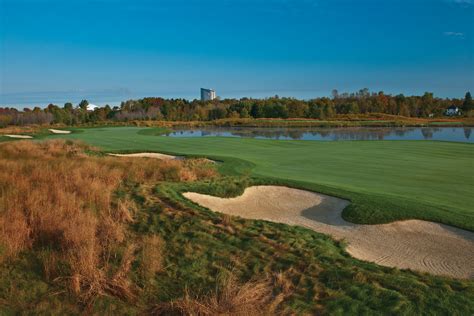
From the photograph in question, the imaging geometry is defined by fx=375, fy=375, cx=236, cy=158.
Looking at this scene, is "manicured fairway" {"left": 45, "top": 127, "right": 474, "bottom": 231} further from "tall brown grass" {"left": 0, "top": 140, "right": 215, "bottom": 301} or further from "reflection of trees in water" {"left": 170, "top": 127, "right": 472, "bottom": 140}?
"reflection of trees in water" {"left": 170, "top": 127, "right": 472, "bottom": 140}

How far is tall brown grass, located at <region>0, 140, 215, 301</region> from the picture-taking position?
5.73m

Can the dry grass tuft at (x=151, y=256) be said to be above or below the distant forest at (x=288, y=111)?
below

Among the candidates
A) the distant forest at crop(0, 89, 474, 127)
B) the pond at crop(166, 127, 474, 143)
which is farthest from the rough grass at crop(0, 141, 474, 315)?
the distant forest at crop(0, 89, 474, 127)

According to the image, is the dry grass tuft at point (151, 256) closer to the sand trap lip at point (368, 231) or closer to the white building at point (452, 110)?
the sand trap lip at point (368, 231)

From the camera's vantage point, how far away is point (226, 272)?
6141mm

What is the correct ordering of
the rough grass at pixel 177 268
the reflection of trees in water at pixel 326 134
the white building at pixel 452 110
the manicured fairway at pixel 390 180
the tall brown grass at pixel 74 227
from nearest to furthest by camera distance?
the rough grass at pixel 177 268 → the tall brown grass at pixel 74 227 → the manicured fairway at pixel 390 180 → the reflection of trees in water at pixel 326 134 → the white building at pixel 452 110

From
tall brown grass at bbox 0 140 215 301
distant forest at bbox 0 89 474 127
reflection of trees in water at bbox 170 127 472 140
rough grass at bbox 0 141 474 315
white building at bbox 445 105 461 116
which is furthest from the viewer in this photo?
white building at bbox 445 105 461 116

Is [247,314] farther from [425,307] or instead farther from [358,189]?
[358,189]

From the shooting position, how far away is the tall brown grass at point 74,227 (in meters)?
5.73

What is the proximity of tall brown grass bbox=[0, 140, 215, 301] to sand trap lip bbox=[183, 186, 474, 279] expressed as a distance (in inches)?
121

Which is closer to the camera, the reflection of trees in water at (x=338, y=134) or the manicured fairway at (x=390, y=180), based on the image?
the manicured fairway at (x=390, y=180)

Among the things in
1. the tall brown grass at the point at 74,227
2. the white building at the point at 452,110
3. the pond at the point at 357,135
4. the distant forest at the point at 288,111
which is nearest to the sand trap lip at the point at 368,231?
the tall brown grass at the point at 74,227

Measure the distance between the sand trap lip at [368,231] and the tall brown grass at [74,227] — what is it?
3.08 metres

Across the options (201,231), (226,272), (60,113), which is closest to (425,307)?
(226,272)
